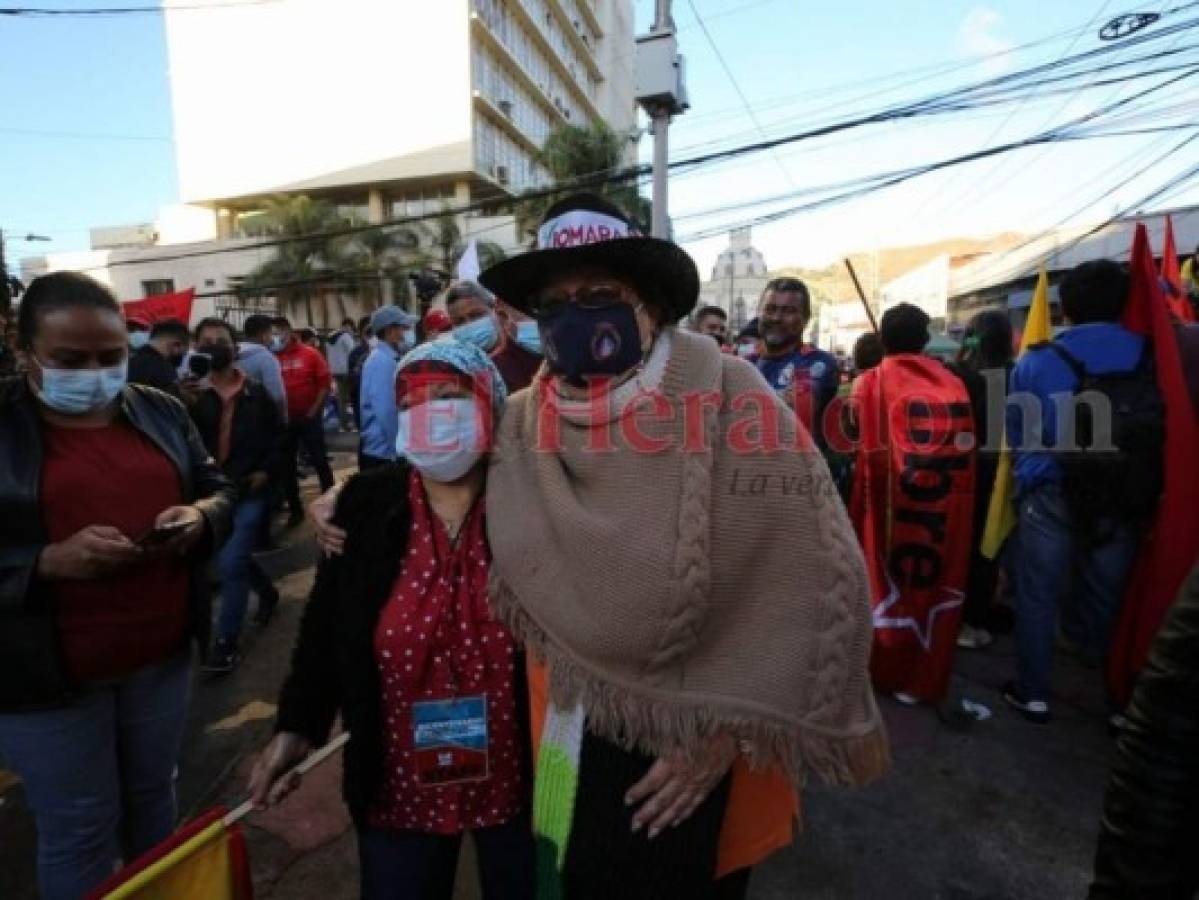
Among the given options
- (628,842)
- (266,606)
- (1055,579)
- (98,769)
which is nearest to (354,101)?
(266,606)

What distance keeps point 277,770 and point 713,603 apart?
3.63ft

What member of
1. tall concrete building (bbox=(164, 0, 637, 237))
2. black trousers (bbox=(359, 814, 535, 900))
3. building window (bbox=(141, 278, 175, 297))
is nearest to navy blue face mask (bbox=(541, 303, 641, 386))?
black trousers (bbox=(359, 814, 535, 900))

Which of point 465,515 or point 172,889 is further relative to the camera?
point 465,515

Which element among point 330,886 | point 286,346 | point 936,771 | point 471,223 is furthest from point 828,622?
point 471,223

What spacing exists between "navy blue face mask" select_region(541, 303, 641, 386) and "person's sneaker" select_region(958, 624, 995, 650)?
363 centimetres

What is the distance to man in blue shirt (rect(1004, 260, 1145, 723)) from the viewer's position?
2.92 m

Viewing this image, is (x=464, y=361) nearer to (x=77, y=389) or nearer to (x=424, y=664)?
(x=424, y=664)

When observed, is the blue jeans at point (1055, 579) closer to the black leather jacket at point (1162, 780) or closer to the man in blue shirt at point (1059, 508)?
the man in blue shirt at point (1059, 508)

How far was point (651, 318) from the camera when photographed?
147 centimetres

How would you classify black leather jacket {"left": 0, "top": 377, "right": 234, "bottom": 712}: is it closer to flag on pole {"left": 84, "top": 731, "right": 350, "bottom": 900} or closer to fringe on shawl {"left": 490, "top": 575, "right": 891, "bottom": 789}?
flag on pole {"left": 84, "top": 731, "right": 350, "bottom": 900}

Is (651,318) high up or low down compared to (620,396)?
up

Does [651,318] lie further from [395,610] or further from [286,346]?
[286,346]

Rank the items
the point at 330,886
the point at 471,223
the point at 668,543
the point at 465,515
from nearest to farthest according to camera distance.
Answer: the point at 668,543, the point at 465,515, the point at 330,886, the point at 471,223

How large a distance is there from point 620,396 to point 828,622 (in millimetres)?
548
